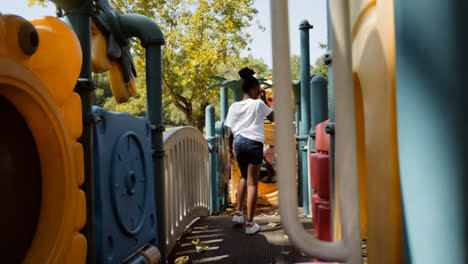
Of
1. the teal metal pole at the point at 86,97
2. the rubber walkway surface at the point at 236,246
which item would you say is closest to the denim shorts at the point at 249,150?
the rubber walkway surface at the point at 236,246

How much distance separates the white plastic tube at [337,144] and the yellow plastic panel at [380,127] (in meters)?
0.12

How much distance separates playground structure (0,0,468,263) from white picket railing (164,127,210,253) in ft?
0.15

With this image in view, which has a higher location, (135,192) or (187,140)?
(187,140)

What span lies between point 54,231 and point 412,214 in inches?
52.8

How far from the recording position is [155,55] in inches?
116

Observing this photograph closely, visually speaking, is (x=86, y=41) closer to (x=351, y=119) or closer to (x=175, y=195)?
(x=351, y=119)

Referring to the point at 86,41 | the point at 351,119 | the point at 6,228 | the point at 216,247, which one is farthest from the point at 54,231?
the point at 216,247

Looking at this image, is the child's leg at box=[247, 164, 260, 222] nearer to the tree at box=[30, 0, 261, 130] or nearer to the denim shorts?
the denim shorts

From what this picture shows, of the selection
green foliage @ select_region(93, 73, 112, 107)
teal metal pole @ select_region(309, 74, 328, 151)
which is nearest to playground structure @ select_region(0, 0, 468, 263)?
teal metal pole @ select_region(309, 74, 328, 151)

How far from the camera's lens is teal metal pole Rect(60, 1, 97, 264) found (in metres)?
1.81

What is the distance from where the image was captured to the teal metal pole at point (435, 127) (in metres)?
0.55

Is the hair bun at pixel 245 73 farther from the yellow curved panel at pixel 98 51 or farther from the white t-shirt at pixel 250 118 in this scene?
the yellow curved panel at pixel 98 51

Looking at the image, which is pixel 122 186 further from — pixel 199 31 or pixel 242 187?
pixel 199 31

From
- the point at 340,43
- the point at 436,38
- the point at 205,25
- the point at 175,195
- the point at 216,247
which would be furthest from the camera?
the point at 205,25
